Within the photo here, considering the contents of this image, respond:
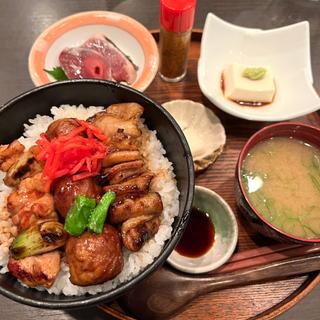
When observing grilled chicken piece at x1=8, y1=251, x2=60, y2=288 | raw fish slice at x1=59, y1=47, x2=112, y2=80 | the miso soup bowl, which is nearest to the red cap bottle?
raw fish slice at x1=59, y1=47, x2=112, y2=80

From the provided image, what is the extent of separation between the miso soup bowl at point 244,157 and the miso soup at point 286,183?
0.04 meters

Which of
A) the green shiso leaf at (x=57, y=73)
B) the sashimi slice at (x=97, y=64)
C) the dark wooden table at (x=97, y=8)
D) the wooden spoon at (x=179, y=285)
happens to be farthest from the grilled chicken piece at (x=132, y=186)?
the dark wooden table at (x=97, y=8)

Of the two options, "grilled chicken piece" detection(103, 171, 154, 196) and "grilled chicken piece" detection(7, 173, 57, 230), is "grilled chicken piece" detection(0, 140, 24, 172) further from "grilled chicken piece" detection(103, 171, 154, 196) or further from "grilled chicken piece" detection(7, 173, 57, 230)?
"grilled chicken piece" detection(103, 171, 154, 196)

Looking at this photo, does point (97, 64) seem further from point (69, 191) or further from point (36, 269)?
point (36, 269)

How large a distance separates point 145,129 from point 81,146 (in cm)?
43

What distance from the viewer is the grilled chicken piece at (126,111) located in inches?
71.4

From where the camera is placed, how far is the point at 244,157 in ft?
7.06

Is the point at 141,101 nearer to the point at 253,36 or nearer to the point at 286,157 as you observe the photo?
the point at 286,157

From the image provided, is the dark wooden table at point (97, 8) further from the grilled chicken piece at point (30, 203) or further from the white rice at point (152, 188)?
the grilled chicken piece at point (30, 203)

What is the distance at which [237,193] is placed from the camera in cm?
209

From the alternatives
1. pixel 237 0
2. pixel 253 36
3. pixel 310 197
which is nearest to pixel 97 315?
pixel 310 197

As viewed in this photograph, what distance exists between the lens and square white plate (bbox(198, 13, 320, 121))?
255cm

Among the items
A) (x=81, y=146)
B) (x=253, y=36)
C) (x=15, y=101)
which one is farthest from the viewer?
(x=253, y=36)

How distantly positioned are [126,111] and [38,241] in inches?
28.1
